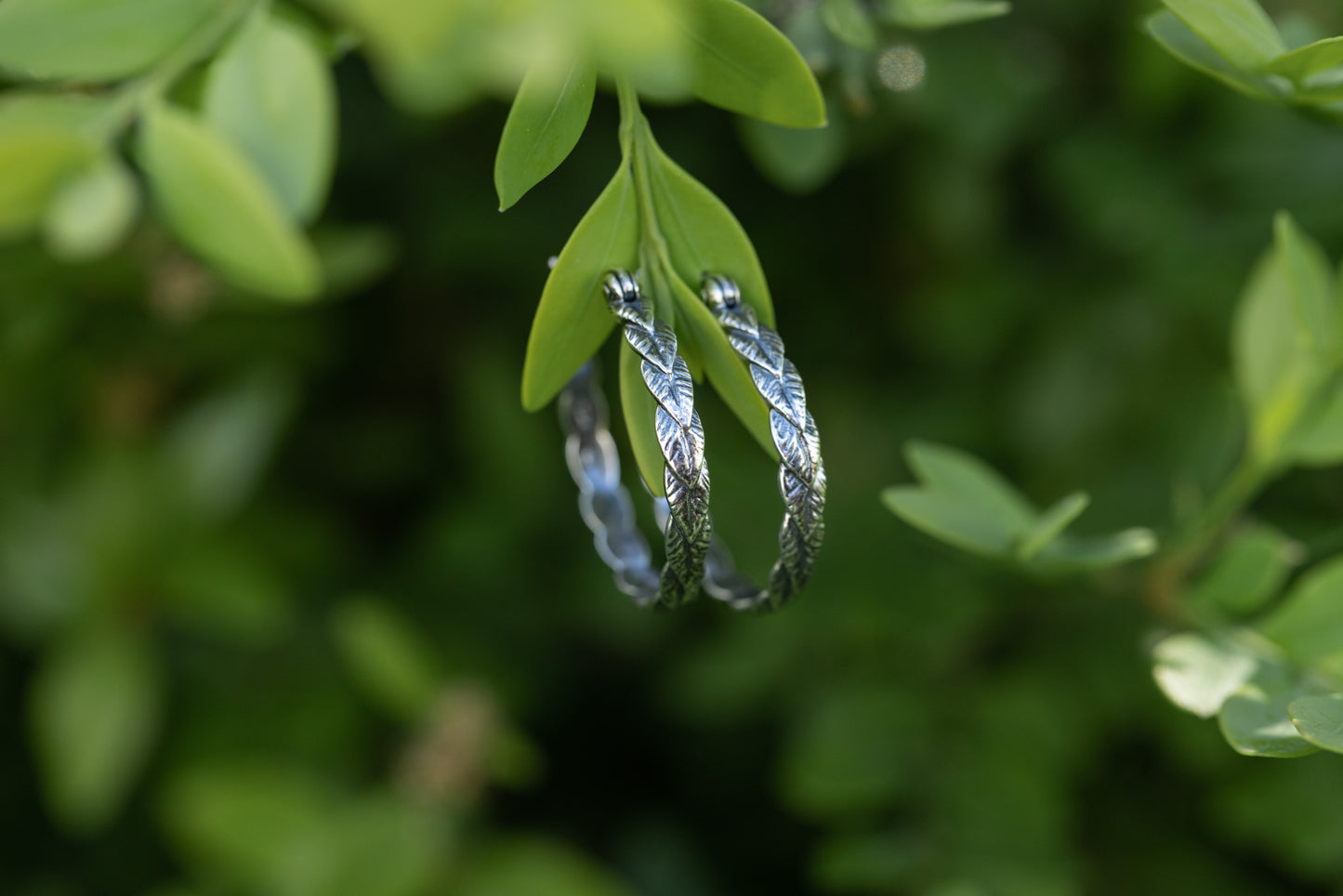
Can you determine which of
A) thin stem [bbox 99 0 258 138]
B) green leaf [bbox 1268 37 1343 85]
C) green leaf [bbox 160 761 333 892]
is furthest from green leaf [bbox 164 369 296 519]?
green leaf [bbox 1268 37 1343 85]

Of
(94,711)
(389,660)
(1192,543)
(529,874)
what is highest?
(1192,543)

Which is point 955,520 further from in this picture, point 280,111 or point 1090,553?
point 280,111

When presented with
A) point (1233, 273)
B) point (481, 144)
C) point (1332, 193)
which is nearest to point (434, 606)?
point (481, 144)

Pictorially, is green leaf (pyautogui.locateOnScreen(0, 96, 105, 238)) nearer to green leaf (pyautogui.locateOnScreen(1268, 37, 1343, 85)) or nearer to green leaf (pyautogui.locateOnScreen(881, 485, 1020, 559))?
green leaf (pyautogui.locateOnScreen(881, 485, 1020, 559))

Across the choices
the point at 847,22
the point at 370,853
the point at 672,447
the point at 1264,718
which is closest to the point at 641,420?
the point at 672,447

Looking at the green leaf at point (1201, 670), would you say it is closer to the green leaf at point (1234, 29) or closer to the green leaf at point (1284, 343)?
the green leaf at point (1284, 343)

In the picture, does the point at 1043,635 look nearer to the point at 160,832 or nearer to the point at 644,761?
the point at 644,761

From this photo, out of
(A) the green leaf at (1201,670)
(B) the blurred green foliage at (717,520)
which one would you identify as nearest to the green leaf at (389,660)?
(B) the blurred green foliage at (717,520)
